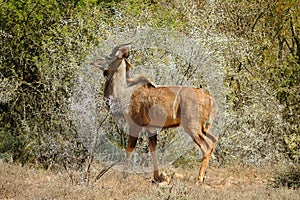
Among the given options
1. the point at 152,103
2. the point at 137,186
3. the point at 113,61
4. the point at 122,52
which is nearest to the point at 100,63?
the point at 113,61

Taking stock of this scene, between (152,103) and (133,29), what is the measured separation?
2.55 m

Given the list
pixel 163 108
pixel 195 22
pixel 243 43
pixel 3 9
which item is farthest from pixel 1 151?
pixel 243 43

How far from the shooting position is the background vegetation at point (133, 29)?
11523 millimetres

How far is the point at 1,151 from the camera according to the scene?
1233 centimetres

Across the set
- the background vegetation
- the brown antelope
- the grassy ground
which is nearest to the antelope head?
the brown antelope

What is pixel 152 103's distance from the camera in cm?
995

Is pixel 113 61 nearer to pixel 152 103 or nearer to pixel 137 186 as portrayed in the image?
pixel 152 103

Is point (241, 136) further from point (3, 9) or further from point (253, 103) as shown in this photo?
point (3, 9)

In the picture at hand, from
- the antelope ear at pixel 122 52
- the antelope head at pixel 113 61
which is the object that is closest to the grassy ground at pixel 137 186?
the antelope head at pixel 113 61

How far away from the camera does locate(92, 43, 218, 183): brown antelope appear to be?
9906mm

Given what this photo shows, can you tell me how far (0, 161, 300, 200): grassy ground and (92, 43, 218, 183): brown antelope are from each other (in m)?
0.54

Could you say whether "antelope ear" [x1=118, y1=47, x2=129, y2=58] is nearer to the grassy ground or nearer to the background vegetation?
the background vegetation

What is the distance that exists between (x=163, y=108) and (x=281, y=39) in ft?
22.0

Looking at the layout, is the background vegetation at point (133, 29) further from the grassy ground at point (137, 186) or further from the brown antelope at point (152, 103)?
the brown antelope at point (152, 103)
